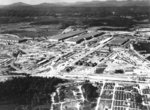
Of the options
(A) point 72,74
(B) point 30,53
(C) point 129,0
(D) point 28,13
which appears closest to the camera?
(A) point 72,74

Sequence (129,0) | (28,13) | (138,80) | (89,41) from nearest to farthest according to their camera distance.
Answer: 1. (138,80)
2. (89,41)
3. (28,13)
4. (129,0)

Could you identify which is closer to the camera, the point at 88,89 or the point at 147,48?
the point at 88,89

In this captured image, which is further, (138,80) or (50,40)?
(50,40)

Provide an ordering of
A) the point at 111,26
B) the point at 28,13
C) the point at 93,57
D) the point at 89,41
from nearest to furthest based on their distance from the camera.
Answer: the point at 93,57 → the point at 89,41 → the point at 111,26 → the point at 28,13

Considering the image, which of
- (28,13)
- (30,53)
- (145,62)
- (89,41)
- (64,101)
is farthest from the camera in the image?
(28,13)

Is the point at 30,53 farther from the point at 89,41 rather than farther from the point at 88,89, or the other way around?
the point at 88,89

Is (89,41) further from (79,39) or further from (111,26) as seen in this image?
(111,26)

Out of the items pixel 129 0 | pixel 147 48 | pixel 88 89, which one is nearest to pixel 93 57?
pixel 147 48

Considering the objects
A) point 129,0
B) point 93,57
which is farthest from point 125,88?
point 129,0
